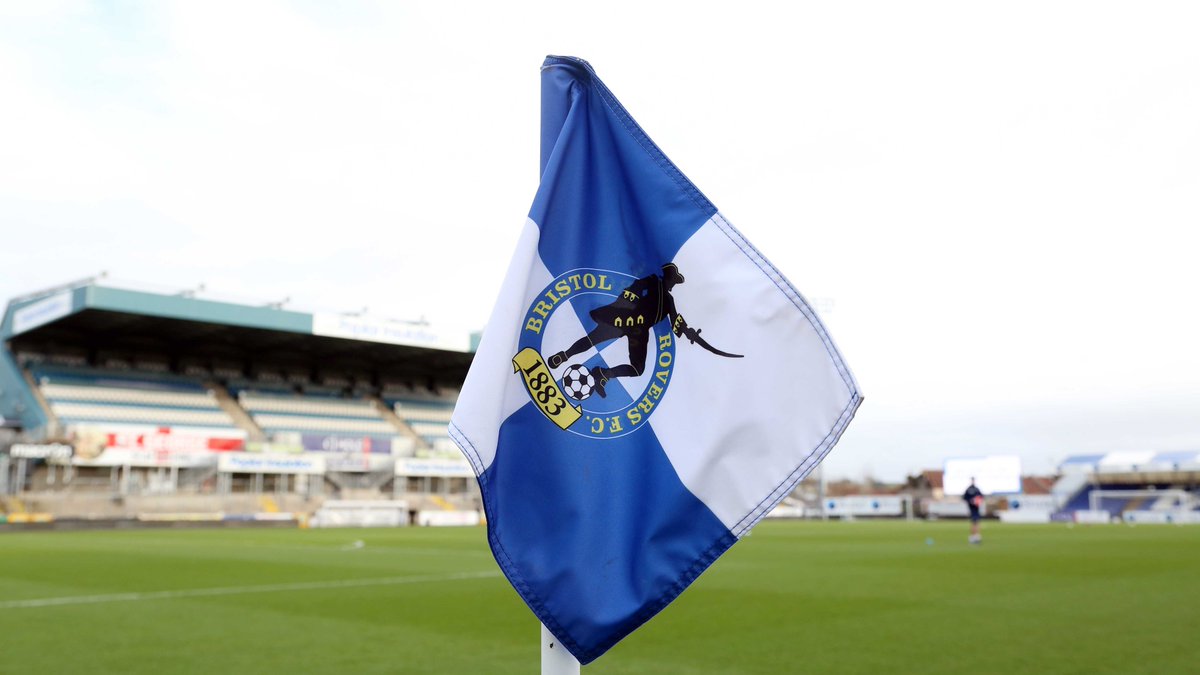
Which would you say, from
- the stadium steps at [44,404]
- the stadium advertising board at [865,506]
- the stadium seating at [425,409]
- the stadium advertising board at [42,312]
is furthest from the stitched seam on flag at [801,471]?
the stadium advertising board at [865,506]

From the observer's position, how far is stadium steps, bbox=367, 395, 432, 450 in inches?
2098

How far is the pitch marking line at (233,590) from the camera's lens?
29.9 feet

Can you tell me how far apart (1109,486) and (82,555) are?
2328 inches

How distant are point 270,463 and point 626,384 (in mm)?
44245

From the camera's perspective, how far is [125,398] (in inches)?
1759

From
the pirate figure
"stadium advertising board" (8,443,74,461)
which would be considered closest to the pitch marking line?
the pirate figure

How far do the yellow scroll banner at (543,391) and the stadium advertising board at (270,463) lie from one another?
43.2 metres

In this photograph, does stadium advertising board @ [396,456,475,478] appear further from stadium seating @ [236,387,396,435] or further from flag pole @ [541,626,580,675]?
flag pole @ [541,626,580,675]

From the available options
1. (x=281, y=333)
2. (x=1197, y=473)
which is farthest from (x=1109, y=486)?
(x=281, y=333)

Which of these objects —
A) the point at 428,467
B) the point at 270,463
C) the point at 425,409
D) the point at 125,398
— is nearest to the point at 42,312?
the point at 125,398

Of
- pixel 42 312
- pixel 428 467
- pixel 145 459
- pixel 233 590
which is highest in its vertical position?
pixel 42 312

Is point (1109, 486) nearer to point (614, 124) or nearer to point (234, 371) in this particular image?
point (234, 371)

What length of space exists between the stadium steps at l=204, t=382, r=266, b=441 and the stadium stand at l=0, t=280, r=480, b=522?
3.8 inches

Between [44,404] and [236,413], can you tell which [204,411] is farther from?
[44,404]
